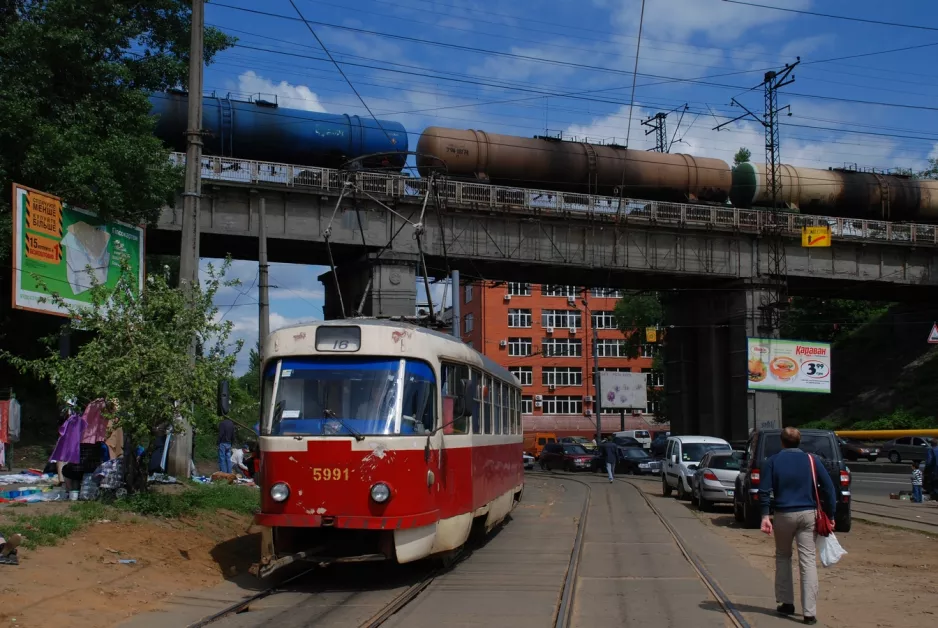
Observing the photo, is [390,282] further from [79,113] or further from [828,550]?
[828,550]

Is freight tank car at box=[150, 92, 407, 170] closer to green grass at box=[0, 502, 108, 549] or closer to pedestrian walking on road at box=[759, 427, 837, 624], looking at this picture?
green grass at box=[0, 502, 108, 549]

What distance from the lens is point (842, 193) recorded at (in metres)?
45.0

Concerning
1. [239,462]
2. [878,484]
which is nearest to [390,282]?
[239,462]

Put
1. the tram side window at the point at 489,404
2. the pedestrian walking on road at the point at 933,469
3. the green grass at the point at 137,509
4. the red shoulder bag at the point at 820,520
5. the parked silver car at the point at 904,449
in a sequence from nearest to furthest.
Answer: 1. the red shoulder bag at the point at 820,520
2. the green grass at the point at 137,509
3. the tram side window at the point at 489,404
4. the pedestrian walking on road at the point at 933,469
5. the parked silver car at the point at 904,449

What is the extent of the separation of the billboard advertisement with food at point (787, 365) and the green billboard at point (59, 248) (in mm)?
27700

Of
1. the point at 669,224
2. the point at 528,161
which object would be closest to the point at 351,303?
the point at 528,161

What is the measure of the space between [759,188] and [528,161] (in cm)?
1195

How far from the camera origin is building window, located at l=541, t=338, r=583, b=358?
84125 mm

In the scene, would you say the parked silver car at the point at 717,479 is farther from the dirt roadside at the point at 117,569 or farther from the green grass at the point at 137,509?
the dirt roadside at the point at 117,569

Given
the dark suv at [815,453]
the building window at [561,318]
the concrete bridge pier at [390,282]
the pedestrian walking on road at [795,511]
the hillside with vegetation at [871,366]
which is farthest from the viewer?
the building window at [561,318]

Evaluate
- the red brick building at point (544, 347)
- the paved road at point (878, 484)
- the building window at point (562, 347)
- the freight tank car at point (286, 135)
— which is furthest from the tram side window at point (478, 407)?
the building window at point (562, 347)

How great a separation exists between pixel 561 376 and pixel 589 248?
45.9 metres

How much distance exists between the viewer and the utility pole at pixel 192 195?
1600 centimetres

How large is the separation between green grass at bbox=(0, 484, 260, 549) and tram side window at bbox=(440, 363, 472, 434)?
4537 mm
